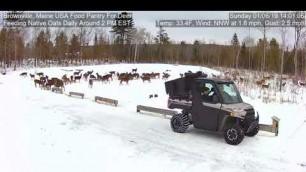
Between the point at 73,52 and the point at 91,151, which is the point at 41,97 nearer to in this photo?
the point at 91,151

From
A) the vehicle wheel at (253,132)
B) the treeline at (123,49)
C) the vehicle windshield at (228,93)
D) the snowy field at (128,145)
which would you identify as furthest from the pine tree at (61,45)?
the vehicle wheel at (253,132)

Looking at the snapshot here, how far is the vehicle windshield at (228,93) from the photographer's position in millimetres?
10789

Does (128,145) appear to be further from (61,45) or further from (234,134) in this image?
(61,45)

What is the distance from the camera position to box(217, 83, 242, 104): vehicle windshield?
10789mm

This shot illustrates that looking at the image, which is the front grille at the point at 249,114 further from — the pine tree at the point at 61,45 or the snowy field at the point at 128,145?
the pine tree at the point at 61,45

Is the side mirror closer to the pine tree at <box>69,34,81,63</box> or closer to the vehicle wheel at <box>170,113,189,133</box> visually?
the vehicle wheel at <box>170,113,189,133</box>

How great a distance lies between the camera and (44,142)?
389 inches

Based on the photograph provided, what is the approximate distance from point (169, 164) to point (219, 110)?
→ 9.49 ft

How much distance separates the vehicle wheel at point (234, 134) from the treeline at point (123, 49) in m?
34.0

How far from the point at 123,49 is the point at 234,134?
65.5 meters

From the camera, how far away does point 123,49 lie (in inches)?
2928

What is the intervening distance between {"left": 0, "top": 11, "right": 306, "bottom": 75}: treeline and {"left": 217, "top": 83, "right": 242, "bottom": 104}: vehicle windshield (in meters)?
32.8

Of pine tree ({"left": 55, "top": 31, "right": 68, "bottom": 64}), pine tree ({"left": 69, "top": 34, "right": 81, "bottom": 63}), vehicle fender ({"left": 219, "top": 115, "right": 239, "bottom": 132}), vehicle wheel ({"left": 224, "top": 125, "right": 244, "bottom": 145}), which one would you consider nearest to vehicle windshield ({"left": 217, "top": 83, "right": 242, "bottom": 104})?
vehicle fender ({"left": 219, "top": 115, "right": 239, "bottom": 132})
